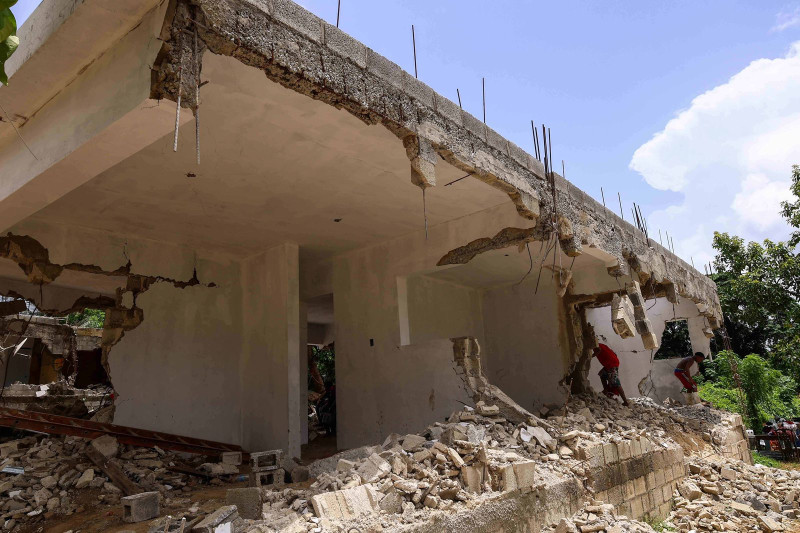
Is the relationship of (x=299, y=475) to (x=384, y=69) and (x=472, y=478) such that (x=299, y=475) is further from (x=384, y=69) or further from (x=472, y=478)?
(x=384, y=69)

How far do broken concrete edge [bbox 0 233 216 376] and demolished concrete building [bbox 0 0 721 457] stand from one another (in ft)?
0.09

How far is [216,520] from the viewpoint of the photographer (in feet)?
13.1

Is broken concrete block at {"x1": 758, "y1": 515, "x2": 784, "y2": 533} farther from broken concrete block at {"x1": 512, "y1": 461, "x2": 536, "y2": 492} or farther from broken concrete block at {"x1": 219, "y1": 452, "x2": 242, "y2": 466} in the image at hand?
broken concrete block at {"x1": 219, "y1": 452, "x2": 242, "y2": 466}

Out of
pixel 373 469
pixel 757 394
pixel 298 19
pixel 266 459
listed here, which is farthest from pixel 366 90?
pixel 757 394

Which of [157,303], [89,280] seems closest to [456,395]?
[157,303]

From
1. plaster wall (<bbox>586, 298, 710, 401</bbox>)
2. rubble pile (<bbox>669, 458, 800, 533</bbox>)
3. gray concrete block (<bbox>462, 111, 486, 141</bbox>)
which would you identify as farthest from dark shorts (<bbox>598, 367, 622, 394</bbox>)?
gray concrete block (<bbox>462, 111, 486, 141</bbox>)

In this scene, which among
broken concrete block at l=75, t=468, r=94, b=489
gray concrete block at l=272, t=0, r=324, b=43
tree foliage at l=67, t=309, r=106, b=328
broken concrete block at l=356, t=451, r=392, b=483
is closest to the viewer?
gray concrete block at l=272, t=0, r=324, b=43

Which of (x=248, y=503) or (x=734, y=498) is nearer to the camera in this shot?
(x=248, y=503)

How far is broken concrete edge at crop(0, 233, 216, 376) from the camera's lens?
7375mm

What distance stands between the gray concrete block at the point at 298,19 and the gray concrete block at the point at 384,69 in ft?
2.06

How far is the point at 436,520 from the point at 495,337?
8.08m

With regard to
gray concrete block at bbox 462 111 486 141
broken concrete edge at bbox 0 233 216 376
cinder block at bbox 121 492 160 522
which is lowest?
cinder block at bbox 121 492 160 522

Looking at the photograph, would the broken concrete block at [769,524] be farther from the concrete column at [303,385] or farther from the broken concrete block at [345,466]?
the concrete column at [303,385]

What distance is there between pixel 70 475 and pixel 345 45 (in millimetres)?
5715
